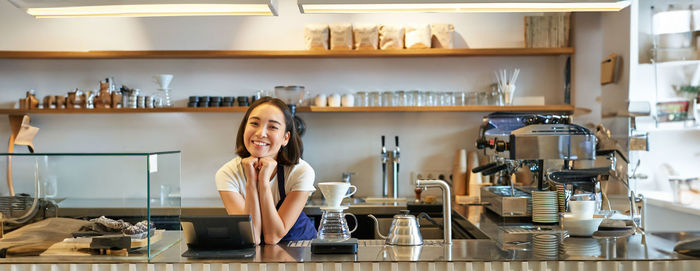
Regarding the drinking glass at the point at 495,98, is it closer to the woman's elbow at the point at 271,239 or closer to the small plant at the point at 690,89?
the small plant at the point at 690,89

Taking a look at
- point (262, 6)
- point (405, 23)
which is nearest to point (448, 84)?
point (405, 23)

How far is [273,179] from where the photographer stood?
2.58m

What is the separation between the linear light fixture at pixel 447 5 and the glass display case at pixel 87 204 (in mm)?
1114

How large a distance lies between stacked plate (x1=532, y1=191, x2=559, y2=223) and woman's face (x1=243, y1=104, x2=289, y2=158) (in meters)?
1.15

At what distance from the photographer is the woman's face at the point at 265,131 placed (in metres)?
2.42

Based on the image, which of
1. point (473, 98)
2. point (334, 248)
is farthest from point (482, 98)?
point (334, 248)

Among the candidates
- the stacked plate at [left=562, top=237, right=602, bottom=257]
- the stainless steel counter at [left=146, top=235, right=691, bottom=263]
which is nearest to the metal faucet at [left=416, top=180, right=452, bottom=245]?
the stainless steel counter at [left=146, top=235, right=691, bottom=263]

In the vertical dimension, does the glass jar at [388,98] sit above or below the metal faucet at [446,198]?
above

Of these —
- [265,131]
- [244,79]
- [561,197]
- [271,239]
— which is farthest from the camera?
Result: [244,79]

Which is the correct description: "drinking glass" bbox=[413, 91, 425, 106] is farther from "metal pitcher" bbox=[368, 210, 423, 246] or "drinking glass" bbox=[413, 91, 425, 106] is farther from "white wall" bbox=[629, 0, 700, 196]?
"metal pitcher" bbox=[368, 210, 423, 246]

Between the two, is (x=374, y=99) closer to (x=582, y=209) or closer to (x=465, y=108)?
(x=465, y=108)

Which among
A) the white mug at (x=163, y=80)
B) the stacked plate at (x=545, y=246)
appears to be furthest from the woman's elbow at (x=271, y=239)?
the white mug at (x=163, y=80)

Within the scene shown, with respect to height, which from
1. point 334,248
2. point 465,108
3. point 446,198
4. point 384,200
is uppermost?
point 465,108

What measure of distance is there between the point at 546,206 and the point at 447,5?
0.98 metres
